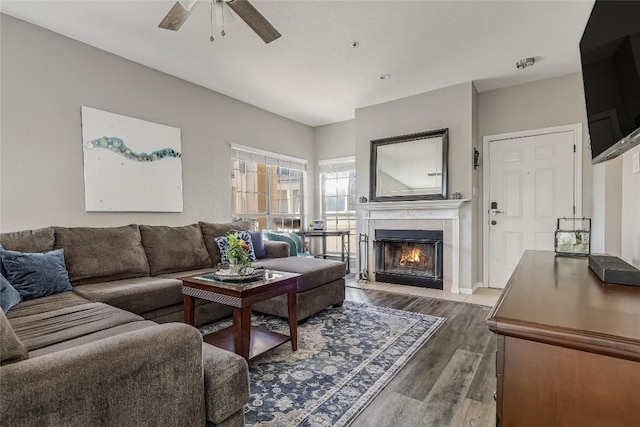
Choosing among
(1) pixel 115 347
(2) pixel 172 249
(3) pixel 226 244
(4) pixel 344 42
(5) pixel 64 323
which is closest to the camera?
(1) pixel 115 347

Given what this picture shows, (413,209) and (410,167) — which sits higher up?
(410,167)

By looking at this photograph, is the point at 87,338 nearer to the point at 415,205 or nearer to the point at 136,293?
the point at 136,293

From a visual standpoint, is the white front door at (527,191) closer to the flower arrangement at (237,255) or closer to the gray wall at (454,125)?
the gray wall at (454,125)

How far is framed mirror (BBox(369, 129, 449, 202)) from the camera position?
13.6ft

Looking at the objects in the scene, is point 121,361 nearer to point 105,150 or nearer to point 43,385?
point 43,385

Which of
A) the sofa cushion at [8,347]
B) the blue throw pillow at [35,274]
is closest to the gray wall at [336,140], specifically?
the blue throw pillow at [35,274]

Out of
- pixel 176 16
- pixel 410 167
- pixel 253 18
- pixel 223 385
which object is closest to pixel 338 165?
pixel 410 167

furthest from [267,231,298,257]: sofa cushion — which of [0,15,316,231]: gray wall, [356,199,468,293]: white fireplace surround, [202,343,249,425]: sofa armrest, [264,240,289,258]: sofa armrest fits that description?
[202,343,249,425]: sofa armrest

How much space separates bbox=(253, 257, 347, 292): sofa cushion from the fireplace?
1.41 metres

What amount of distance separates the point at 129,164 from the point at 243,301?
2.32 m

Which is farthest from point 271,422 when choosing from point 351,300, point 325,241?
point 325,241

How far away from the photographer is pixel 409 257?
4508 mm

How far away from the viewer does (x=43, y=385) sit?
0.78 metres

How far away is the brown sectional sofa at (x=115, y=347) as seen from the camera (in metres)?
0.81
